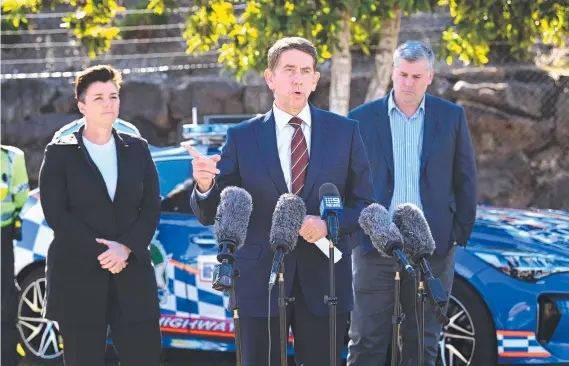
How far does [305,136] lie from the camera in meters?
3.93

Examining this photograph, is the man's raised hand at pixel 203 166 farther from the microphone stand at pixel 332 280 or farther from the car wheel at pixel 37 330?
the car wheel at pixel 37 330

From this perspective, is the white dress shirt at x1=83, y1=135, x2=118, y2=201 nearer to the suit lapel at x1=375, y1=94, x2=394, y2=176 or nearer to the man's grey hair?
the suit lapel at x1=375, y1=94, x2=394, y2=176

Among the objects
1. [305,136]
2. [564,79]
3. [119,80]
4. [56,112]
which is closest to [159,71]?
[56,112]

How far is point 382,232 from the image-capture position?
3.46m

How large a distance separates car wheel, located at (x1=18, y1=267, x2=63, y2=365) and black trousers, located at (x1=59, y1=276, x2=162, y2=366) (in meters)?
1.79

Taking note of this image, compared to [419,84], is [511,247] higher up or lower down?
lower down

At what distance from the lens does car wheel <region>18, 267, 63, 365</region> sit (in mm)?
6406

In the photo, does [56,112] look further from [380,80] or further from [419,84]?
[419,84]

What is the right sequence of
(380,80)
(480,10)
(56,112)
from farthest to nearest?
1. (56,112)
2. (380,80)
3. (480,10)

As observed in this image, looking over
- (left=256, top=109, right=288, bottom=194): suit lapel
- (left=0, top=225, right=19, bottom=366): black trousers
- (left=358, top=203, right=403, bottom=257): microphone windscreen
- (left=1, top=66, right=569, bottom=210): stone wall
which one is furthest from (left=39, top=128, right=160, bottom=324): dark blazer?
(left=1, top=66, right=569, bottom=210): stone wall

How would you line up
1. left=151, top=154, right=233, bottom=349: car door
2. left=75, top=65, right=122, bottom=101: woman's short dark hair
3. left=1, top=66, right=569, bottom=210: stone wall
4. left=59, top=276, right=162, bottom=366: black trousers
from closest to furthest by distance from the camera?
left=59, top=276, right=162, bottom=366: black trousers, left=75, top=65, right=122, bottom=101: woman's short dark hair, left=151, top=154, right=233, bottom=349: car door, left=1, top=66, right=569, bottom=210: stone wall

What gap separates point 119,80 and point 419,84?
62.3 inches

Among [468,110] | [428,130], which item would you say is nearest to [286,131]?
[428,130]

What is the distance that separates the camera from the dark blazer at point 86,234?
4.64 meters
